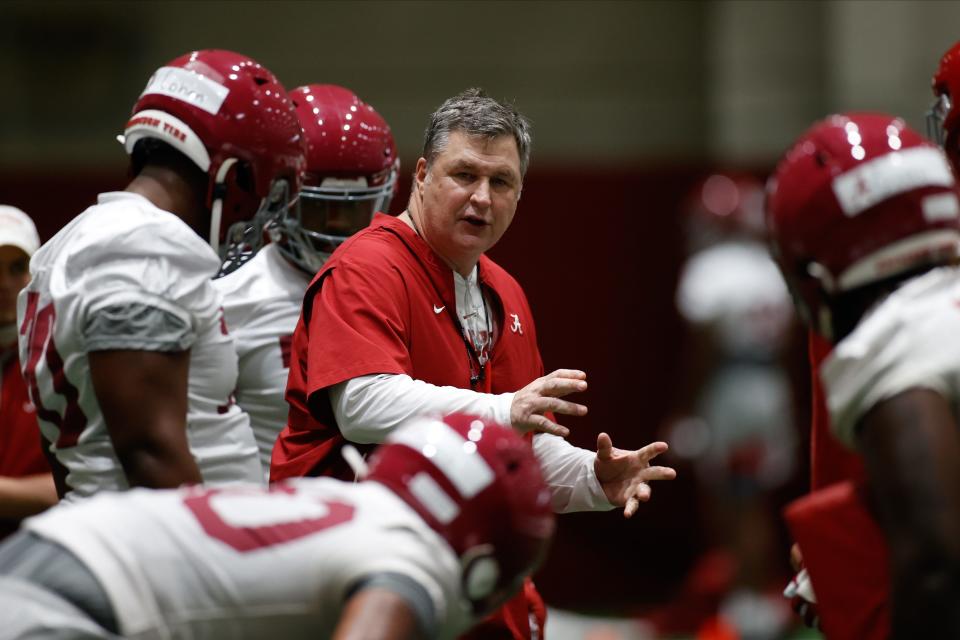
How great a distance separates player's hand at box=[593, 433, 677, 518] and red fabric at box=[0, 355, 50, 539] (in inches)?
62.0

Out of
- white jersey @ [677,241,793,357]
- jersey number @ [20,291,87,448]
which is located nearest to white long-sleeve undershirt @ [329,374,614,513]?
jersey number @ [20,291,87,448]

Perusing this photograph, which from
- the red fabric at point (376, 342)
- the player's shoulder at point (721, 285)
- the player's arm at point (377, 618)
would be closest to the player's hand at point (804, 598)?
the red fabric at point (376, 342)

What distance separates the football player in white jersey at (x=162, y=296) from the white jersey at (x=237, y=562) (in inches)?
23.5

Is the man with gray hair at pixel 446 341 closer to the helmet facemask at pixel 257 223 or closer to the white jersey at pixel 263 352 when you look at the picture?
the helmet facemask at pixel 257 223

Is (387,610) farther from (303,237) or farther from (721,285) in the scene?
(721,285)

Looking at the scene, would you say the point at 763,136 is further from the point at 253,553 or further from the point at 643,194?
the point at 253,553

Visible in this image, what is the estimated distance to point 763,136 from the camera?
32.7 ft

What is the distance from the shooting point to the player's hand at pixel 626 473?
2.80 meters

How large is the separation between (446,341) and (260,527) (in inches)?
45.4

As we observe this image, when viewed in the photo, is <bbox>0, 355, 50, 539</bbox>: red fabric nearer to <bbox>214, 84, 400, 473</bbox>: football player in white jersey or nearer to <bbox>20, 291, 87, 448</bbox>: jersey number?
<bbox>214, 84, 400, 473</bbox>: football player in white jersey

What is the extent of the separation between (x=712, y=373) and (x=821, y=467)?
5780 mm

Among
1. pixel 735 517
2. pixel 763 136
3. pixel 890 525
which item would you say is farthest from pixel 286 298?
pixel 763 136

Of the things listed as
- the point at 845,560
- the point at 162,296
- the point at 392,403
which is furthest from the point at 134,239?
the point at 845,560

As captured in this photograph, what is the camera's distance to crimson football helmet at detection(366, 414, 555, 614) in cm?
199
